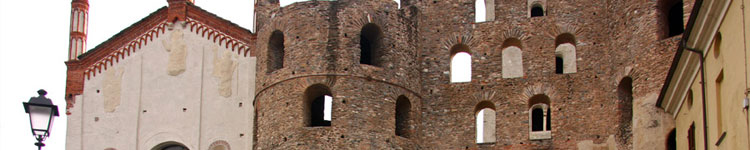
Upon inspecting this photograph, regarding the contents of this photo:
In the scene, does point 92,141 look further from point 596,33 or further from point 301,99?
point 596,33

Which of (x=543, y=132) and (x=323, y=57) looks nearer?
(x=323, y=57)

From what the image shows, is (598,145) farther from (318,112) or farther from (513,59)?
(513,59)

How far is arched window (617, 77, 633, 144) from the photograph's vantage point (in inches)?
1074

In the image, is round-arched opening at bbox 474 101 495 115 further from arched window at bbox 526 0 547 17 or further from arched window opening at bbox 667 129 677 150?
arched window opening at bbox 667 129 677 150

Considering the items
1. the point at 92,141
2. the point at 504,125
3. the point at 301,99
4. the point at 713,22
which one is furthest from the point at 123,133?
the point at 713,22

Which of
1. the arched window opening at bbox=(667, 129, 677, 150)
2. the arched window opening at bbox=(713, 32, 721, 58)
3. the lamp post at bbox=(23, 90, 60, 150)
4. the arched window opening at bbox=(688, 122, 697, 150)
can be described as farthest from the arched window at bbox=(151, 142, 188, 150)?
the arched window opening at bbox=(713, 32, 721, 58)

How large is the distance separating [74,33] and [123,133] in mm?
3029

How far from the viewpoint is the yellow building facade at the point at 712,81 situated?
18.9 m

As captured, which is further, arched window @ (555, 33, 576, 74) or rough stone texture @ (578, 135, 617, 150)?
arched window @ (555, 33, 576, 74)

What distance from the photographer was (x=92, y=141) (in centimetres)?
3134

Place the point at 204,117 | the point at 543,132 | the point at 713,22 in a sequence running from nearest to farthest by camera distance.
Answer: the point at 713,22, the point at 204,117, the point at 543,132

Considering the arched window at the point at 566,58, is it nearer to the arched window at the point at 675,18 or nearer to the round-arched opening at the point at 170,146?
the arched window at the point at 675,18

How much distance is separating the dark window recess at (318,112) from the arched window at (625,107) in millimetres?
6746

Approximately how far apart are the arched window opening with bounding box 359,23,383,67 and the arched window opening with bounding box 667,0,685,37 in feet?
19.4
